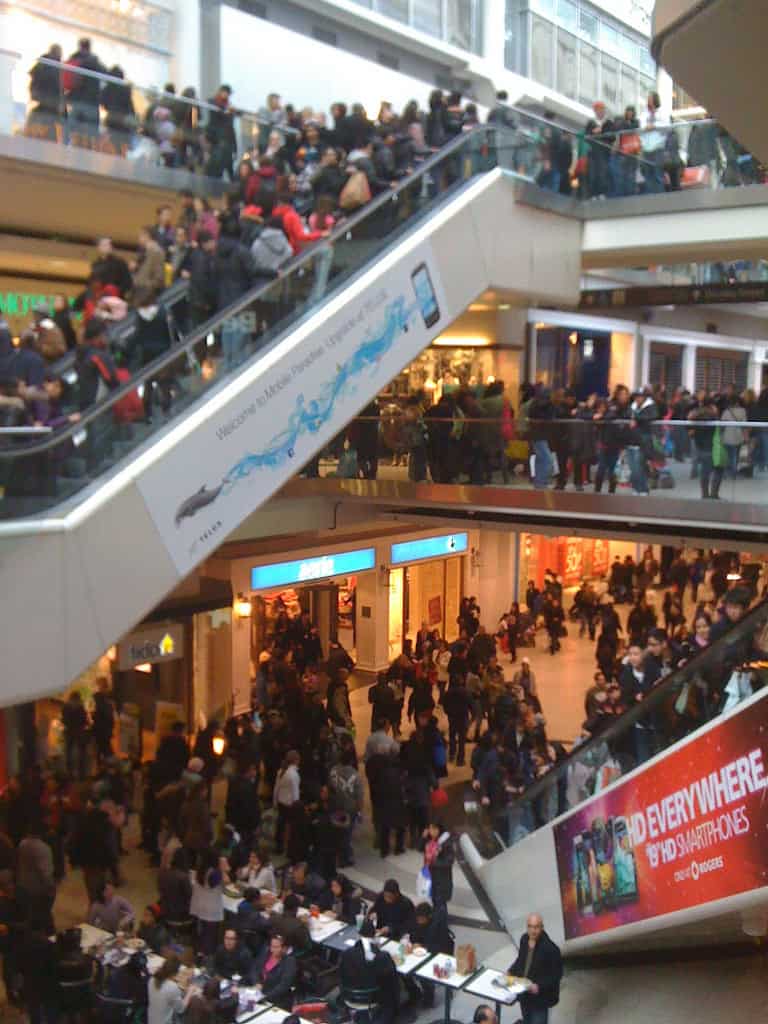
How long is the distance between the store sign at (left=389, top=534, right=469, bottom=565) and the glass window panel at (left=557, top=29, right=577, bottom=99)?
39.8ft

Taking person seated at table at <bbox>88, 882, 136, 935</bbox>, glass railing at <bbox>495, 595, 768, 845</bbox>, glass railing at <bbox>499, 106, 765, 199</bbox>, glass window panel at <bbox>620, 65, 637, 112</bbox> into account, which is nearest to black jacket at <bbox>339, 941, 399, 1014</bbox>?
person seated at table at <bbox>88, 882, 136, 935</bbox>

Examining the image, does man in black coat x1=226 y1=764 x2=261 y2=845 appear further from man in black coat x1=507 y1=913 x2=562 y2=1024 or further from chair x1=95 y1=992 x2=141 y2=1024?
man in black coat x1=507 y1=913 x2=562 y2=1024

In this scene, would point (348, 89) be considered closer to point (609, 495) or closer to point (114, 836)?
point (609, 495)

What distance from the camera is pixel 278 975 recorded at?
8430 mm

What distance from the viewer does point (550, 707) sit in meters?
18.1

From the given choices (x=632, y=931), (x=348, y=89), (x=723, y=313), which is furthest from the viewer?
(x=723, y=313)

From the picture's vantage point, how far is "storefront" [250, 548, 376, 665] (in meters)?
16.8

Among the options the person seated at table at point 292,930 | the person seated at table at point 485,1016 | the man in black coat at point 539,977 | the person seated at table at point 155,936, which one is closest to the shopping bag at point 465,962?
the man in black coat at point 539,977

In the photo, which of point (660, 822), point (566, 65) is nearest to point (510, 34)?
point (566, 65)

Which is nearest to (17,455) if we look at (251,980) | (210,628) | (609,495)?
(251,980)

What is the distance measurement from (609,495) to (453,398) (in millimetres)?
2571

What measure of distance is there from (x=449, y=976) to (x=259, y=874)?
7.13ft

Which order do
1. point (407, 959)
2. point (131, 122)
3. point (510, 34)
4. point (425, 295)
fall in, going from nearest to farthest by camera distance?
1. point (407, 959)
2. point (425, 295)
3. point (131, 122)
4. point (510, 34)

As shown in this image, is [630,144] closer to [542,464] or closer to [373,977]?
[542,464]
